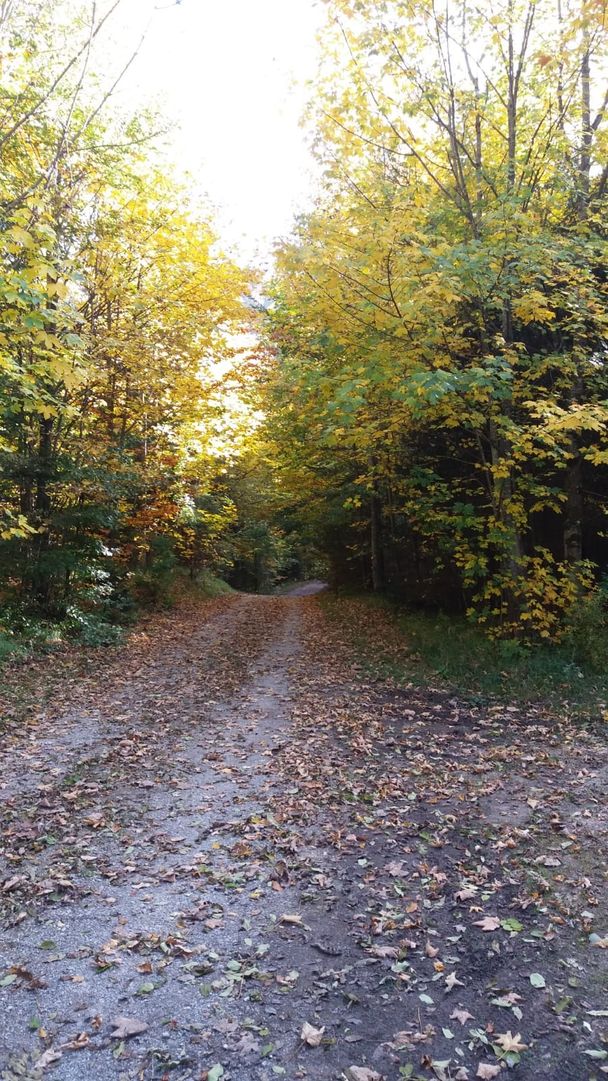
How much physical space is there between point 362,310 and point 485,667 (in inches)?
223

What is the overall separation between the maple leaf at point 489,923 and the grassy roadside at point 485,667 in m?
4.61

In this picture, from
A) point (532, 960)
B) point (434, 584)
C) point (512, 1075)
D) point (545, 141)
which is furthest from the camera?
point (434, 584)

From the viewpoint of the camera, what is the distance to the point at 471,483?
13.8 metres

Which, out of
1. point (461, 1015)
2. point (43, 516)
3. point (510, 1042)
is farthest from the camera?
point (43, 516)

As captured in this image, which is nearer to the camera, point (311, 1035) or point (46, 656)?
point (311, 1035)

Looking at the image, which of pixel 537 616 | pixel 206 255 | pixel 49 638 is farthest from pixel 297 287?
pixel 49 638

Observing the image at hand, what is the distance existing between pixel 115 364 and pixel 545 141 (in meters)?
9.03

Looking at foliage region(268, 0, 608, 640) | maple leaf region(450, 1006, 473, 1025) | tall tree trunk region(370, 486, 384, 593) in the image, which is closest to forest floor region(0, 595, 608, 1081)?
maple leaf region(450, 1006, 473, 1025)

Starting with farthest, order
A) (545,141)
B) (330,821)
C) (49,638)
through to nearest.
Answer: (49,638), (545,141), (330,821)

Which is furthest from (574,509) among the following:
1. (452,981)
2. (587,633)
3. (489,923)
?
(452,981)

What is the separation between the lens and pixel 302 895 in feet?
15.1

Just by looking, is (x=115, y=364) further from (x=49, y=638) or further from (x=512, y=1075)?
(x=512, y=1075)

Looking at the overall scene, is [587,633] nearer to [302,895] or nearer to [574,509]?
[574,509]

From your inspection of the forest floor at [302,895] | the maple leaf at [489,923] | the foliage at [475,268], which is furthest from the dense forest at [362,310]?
the maple leaf at [489,923]
